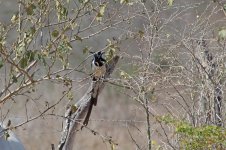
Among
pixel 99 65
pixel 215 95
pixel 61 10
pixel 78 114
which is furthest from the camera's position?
pixel 78 114

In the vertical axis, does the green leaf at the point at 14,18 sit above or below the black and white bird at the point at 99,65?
below

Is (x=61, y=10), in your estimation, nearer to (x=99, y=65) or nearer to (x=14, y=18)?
(x=14, y=18)

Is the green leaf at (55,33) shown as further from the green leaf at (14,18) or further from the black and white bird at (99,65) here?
the black and white bird at (99,65)

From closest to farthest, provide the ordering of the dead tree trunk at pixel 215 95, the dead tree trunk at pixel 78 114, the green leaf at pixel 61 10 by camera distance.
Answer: the green leaf at pixel 61 10, the dead tree trunk at pixel 215 95, the dead tree trunk at pixel 78 114

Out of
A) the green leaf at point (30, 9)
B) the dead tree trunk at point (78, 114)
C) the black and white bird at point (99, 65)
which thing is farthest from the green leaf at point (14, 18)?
the dead tree trunk at point (78, 114)

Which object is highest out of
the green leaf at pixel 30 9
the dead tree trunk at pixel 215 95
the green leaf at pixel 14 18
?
the dead tree trunk at pixel 215 95

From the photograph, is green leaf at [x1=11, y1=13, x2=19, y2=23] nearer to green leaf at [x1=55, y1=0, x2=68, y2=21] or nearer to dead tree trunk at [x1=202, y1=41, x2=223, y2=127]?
green leaf at [x1=55, y1=0, x2=68, y2=21]

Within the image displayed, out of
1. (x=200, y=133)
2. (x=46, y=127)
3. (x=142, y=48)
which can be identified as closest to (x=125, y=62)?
(x=142, y=48)

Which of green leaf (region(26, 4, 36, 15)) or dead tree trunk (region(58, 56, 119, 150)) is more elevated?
dead tree trunk (region(58, 56, 119, 150))

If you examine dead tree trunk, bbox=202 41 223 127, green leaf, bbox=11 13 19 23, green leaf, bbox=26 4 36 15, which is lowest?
green leaf, bbox=26 4 36 15

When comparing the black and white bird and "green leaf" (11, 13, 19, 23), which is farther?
the black and white bird

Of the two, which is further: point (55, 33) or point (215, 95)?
point (215, 95)

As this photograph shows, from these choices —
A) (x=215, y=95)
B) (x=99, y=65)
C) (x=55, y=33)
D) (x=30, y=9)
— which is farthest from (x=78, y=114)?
(x=30, y=9)

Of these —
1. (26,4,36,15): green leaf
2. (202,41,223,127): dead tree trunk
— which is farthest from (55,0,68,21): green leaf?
(202,41,223,127): dead tree trunk
